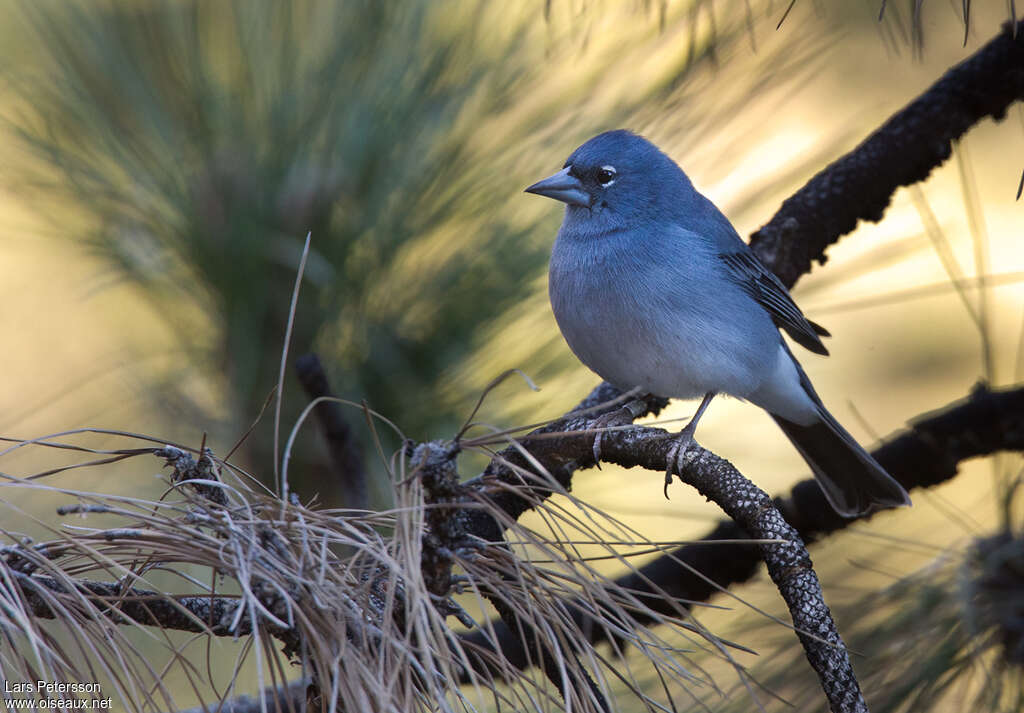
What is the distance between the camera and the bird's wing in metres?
→ 2.47

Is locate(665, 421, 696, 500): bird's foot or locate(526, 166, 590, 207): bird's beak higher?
locate(526, 166, 590, 207): bird's beak

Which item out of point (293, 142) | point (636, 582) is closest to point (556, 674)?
point (636, 582)

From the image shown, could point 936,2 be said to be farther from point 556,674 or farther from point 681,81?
point 556,674

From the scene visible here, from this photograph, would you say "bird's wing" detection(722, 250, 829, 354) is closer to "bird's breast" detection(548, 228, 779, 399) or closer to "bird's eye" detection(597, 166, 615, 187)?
"bird's breast" detection(548, 228, 779, 399)

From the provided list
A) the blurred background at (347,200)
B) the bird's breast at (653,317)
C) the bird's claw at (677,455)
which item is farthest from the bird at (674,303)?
the bird's claw at (677,455)

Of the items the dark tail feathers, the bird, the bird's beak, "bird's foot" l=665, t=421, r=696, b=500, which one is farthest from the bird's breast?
"bird's foot" l=665, t=421, r=696, b=500

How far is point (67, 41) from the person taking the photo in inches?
72.0

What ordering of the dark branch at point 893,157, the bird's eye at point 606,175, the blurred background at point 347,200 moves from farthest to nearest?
the bird's eye at point 606,175
the dark branch at point 893,157
the blurred background at point 347,200

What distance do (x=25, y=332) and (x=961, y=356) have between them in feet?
9.15

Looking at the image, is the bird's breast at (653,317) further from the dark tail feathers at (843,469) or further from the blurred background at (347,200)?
the dark tail feathers at (843,469)

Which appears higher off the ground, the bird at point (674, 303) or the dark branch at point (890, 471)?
the bird at point (674, 303)

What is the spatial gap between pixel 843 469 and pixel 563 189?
1033mm

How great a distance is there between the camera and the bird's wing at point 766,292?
8.12ft

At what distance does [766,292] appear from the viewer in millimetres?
2551
